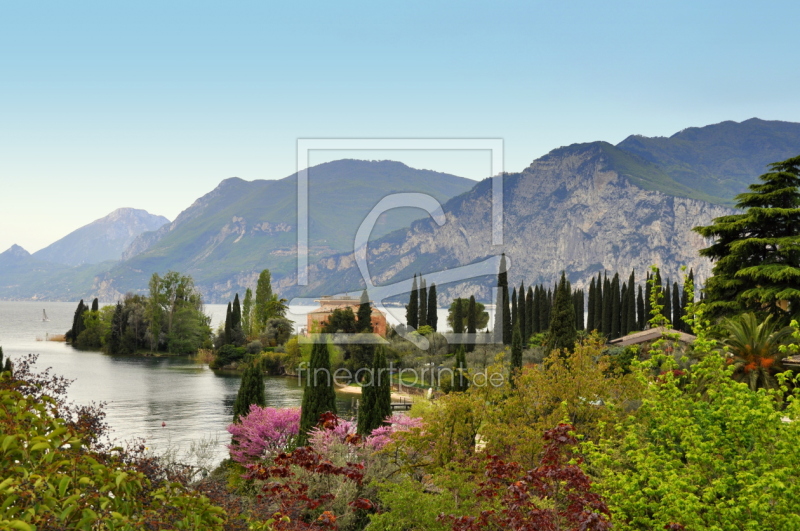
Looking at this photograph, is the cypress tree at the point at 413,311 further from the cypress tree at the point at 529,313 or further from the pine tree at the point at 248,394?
the pine tree at the point at 248,394

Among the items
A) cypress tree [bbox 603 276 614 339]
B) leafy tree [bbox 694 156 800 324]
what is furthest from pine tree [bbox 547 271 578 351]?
cypress tree [bbox 603 276 614 339]

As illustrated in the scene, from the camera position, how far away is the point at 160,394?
4238 cm

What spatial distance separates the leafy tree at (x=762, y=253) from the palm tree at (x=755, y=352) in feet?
21.7

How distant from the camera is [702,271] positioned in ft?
589

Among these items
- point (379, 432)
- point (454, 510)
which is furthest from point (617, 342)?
point (454, 510)

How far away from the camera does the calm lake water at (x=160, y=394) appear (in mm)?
30531

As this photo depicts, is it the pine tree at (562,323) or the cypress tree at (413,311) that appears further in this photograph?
the cypress tree at (413,311)

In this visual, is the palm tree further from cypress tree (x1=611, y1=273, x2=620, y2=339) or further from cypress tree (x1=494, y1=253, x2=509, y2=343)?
cypress tree (x1=611, y1=273, x2=620, y2=339)

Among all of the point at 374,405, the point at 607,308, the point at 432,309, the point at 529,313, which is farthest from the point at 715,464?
the point at 529,313

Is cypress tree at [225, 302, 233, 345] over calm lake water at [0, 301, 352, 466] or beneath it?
over

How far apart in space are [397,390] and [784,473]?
37.8 m

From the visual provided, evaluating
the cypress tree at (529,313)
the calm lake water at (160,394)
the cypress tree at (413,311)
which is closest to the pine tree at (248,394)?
the calm lake water at (160,394)

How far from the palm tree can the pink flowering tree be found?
11.7 m

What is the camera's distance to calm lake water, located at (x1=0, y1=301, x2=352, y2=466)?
30.5m
